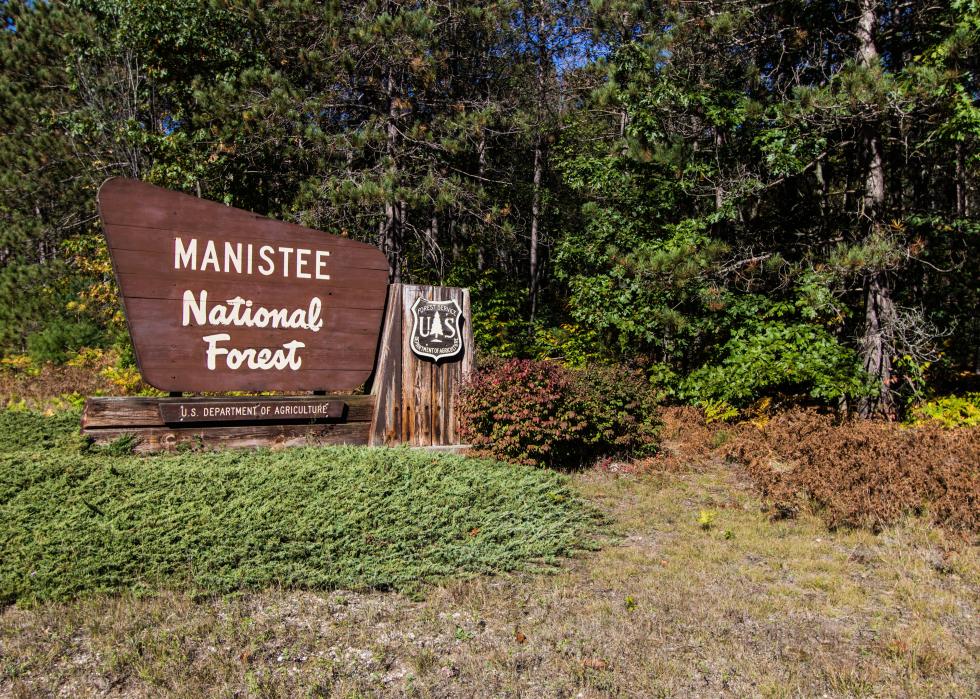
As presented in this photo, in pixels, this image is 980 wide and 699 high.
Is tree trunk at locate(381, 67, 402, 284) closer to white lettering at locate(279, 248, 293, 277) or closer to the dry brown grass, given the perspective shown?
white lettering at locate(279, 248, 293, 277)

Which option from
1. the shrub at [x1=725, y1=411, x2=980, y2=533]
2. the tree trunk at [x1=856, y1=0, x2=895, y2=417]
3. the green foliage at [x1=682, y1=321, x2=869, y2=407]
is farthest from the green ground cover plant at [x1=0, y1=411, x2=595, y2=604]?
the tree trunk at [x1=856, y1=0, x2=895, y2=417]

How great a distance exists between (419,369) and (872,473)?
4.91 meters

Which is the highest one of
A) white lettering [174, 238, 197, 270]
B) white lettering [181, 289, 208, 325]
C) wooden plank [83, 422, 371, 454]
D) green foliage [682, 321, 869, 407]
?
white lettering [174, 238, 197, 270]

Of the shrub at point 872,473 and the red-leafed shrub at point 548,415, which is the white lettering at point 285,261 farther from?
the shrub at point 872,473

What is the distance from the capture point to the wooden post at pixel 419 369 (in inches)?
307

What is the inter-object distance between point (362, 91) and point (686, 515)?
Answer: 36.1 feet

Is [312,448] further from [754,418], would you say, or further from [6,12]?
[6,12]

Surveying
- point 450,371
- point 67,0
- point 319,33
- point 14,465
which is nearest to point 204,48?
point 319,33

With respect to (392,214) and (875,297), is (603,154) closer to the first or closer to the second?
(392,214)

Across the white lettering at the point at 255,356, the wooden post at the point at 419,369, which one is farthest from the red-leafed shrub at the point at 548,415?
the white lettering at the point at 255,356

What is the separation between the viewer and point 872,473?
6484 mm

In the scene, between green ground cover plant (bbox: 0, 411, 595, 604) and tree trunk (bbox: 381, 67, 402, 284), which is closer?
green ground cover plant (bbox: 0, 411, 595, 604)

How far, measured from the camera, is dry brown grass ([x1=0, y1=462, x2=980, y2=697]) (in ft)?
11.2

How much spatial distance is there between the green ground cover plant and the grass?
0.17m
